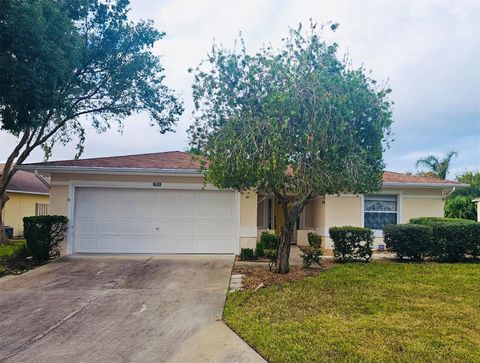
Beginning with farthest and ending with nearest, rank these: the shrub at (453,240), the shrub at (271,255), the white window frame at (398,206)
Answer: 1. the white window frame at (398,206)
2. the shrub at (453,240)
3. the shrub at (271,255)

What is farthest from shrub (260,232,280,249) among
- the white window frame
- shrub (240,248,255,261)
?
the white window frame

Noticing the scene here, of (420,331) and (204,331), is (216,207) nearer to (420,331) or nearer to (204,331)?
(204,331)

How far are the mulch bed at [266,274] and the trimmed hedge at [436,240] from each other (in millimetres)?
2299

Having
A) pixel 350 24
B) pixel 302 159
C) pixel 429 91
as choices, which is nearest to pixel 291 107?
pixel 302 159

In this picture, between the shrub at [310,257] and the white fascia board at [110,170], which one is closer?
the shrub at [310,257]

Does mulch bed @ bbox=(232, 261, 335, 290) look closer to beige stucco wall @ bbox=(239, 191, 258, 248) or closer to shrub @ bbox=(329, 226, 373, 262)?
shrub @ bbox=(329, 226, 373, 262)

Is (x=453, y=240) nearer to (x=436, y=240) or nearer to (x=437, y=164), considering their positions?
(x=436, y=240)

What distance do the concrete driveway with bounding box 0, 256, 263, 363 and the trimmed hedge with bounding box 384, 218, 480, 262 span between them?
5414 millimetres

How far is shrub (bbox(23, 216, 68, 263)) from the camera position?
434 inches

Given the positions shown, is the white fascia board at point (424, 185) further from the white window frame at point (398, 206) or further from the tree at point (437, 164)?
the tree at point (437, 164)

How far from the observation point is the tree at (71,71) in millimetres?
8383

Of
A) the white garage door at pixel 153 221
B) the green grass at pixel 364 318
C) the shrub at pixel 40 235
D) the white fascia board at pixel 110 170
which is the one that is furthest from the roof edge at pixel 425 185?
the shrub at pixel 40 235

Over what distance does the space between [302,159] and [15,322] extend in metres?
5.76

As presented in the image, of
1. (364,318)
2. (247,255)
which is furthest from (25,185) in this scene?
(364,318)
